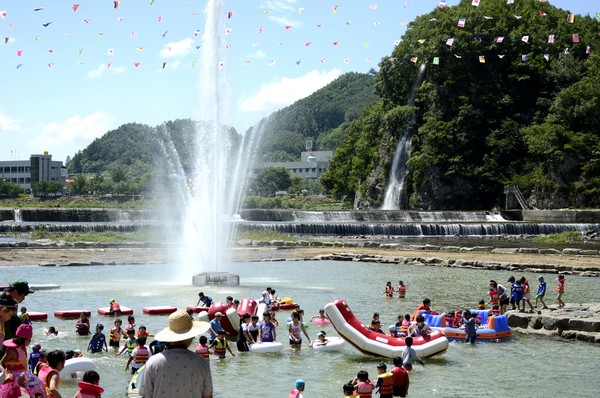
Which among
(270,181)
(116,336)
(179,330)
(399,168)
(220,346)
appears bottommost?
(220,346)

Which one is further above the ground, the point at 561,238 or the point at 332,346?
the point at 561,238

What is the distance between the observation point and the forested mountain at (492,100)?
3676 inches

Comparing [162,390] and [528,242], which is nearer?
[162,390]

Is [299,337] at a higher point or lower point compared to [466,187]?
lower

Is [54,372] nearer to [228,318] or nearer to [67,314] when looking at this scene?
[228,318]

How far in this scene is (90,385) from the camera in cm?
1272

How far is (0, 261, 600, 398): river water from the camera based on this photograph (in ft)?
61.7

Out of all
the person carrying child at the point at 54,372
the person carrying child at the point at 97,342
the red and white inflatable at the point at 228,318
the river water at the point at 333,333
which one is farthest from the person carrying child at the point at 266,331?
the person carrying child at the point at 54,372

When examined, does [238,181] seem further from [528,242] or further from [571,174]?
[571,174]

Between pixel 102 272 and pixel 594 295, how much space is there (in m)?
25.3

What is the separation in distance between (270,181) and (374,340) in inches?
6821

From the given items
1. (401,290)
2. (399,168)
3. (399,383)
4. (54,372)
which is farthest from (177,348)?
(399,168)

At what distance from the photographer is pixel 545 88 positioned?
4085 inches

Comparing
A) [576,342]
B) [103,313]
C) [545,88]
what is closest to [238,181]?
[103,313]
